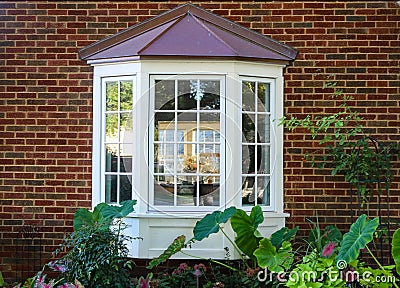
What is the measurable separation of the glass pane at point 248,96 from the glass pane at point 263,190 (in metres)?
0.82

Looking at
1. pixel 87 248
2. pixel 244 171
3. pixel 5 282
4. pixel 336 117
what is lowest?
pixel 5 282

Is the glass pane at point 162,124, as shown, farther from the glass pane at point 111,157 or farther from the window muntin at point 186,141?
the glass pane at point 111,157

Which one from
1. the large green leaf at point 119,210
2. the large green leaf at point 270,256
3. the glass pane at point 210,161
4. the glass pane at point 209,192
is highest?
the glass pane at point 210,161

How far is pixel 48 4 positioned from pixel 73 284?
11.2ft

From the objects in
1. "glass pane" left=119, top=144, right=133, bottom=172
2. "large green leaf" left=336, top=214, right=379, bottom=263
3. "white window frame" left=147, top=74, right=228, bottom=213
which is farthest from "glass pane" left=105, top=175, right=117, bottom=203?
"large green leaf" left=336, top=214, right=379, bottom=263

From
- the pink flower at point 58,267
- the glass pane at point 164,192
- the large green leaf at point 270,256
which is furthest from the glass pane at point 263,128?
the pink flower at point 58,267

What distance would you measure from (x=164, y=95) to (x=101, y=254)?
1901 millimetres

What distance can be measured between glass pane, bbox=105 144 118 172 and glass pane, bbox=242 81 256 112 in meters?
1.56

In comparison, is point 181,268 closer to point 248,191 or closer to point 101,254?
point 101,254

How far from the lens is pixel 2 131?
803 cm

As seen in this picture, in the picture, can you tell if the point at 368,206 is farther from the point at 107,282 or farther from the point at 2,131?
the point at 2,131

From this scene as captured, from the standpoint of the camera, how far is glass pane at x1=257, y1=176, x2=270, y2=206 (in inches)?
307

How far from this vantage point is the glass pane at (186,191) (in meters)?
7.53

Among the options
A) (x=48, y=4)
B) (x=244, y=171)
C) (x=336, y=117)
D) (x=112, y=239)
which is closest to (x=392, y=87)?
(x=336, y=117)
